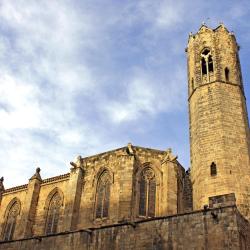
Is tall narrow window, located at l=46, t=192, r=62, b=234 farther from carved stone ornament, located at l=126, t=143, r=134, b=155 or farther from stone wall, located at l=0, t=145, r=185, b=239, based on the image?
carved stone ornament, located at l=126, t=143, r=134, b=155

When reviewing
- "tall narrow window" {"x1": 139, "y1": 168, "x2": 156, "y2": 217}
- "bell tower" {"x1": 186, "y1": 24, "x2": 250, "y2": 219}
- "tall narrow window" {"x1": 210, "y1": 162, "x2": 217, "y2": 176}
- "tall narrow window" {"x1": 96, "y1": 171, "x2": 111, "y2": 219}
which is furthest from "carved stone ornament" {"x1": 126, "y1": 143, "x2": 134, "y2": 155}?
"tall narrow window" {"x1": 210, "y1": 162, "x2": 217, "y2": 176}

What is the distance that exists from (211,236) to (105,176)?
11.3 m

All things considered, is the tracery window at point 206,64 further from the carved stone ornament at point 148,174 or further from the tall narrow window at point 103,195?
the tall narrow window at point 103,195

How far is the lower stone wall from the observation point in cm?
1216

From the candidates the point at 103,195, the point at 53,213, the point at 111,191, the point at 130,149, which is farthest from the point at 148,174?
the point at 53,213

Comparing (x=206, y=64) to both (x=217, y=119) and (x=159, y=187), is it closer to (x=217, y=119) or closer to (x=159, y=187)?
(x=217, y=119)

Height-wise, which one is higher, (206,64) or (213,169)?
(206,64)

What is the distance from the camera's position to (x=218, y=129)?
18.8 m

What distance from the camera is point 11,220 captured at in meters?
26.5

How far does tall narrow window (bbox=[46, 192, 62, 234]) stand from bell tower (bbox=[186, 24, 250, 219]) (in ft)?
32.3

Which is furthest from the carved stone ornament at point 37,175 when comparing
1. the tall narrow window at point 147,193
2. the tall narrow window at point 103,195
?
the tall narrow window at point 147,193

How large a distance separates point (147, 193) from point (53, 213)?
693 centimetres

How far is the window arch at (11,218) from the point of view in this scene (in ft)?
85.4

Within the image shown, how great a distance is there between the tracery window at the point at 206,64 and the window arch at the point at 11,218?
15612 millimetres
